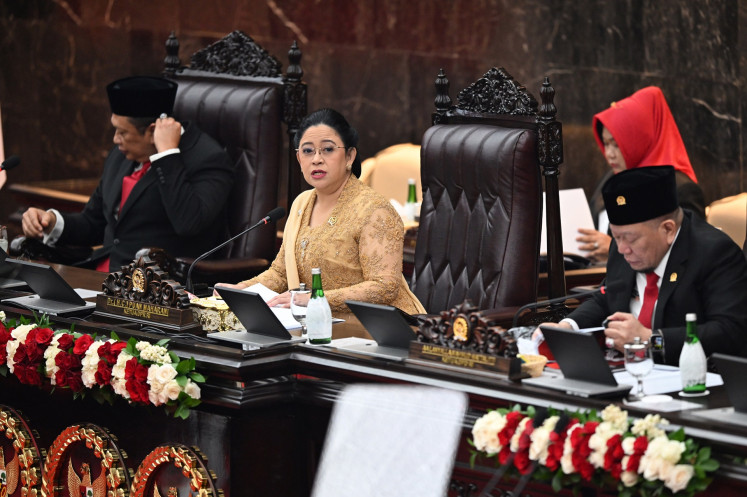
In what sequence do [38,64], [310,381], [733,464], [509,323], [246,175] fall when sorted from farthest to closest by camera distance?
[38,64] < [246,175] < [509,323] < [310,381] < [733,464]

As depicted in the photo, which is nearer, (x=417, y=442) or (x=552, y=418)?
(x=552, y=418)

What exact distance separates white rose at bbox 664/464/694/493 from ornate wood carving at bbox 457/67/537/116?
6.24ft

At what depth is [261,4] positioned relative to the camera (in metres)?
7.46

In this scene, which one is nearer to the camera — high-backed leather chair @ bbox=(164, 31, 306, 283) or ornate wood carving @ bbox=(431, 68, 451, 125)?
ornate wood carving @ bbox=(431, 68, 451, 125)

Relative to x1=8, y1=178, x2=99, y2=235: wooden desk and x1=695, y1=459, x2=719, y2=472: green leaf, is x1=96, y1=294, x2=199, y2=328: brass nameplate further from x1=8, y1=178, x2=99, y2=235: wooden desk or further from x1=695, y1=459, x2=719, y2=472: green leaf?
x1=8, y1=178, x2=99, y2=235: wooden desk

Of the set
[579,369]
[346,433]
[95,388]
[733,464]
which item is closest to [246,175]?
[95,388]

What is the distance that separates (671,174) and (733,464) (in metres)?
0.95

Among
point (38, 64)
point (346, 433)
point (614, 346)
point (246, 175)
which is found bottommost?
point (346, 433)

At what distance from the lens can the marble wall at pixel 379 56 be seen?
6.24 m

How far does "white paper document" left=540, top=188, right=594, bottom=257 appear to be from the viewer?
5.02m

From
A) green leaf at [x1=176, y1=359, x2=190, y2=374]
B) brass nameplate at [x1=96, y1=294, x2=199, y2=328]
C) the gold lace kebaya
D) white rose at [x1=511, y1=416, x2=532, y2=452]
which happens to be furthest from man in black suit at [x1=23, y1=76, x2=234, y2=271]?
white rose at [x1=511, y1=416, x2=532, y2=452]

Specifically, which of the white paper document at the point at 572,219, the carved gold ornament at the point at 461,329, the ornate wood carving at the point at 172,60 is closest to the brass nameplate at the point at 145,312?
the carved gold ornament at the point at 461,329

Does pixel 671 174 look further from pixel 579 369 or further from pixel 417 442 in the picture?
pixel 417 442

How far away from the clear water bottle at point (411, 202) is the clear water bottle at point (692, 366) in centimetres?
345
